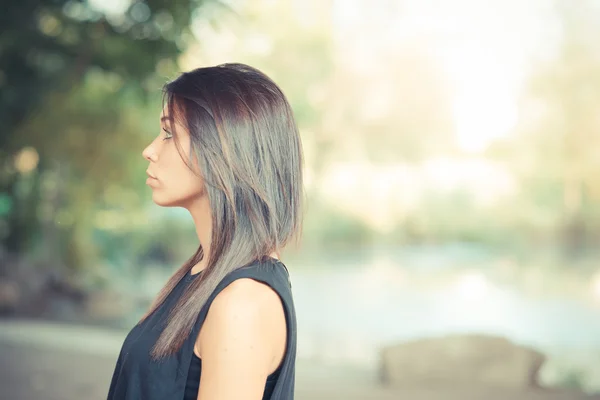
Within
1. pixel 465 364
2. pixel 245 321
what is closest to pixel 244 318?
pixel 245 321

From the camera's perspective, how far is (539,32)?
463 centimetres

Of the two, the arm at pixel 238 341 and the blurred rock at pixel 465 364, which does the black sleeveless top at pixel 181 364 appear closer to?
the arm at pixel 238 341

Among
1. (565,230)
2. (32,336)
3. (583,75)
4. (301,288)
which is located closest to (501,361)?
(565,230)

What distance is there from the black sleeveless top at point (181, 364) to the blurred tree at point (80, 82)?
4.28m

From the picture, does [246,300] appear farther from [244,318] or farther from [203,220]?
[203,220]

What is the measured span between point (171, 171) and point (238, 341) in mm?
328

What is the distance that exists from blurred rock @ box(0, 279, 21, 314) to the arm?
477 centimetres

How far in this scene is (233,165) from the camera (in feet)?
3.52

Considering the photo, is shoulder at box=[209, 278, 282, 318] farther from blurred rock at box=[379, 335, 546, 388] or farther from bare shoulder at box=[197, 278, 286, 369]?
blurred rock at box=[379, 335, 546, 388]

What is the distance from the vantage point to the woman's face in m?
1.14

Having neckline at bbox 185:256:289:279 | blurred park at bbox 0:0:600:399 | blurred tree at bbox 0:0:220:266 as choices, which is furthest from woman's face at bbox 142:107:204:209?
blurred tree at bbox 0:0:220:266

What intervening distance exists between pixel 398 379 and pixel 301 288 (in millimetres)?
904

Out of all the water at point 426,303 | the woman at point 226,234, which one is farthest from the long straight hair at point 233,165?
the water at point 426,303

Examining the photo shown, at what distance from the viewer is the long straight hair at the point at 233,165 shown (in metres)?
1.07
